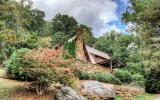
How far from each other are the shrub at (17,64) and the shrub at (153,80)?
46.9 feet

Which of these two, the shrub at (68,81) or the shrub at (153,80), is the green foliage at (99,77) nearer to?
the shrub at (153,80)

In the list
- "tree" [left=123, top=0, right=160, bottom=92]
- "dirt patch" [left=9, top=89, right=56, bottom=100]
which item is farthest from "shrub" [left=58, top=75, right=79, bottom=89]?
"tree" [left=123, top=0, right=160, bottom=92]

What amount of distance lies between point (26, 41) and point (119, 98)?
9.75m

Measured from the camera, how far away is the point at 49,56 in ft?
61.8

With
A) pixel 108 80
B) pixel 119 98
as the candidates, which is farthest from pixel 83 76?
pixel 119 98

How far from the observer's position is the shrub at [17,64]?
19.5 meters

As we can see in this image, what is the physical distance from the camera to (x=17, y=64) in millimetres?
20094

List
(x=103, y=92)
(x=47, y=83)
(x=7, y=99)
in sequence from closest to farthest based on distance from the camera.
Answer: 1. (x=7, y=99)
2. (x=47, y=83)
3. (x=103, y=92)

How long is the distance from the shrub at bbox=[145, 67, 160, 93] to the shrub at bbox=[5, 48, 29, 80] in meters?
14.3

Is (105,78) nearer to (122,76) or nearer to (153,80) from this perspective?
(122,76)

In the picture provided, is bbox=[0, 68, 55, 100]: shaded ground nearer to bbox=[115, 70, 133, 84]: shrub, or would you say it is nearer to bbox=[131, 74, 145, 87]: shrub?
bbox=[115, 70, 133, 84]: shrub

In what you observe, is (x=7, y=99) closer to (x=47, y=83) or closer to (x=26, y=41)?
(x=47, y=83)

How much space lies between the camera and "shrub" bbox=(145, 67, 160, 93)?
29.5 meters

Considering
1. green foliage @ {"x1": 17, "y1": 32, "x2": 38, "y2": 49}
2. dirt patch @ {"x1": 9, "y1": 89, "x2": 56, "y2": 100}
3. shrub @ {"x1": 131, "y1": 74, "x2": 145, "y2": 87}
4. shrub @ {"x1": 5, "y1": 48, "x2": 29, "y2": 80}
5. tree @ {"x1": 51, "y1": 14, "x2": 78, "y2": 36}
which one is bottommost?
dirt patch @ {"x1": 9, "y1": 89, "x2": 56, "y2": 100}
